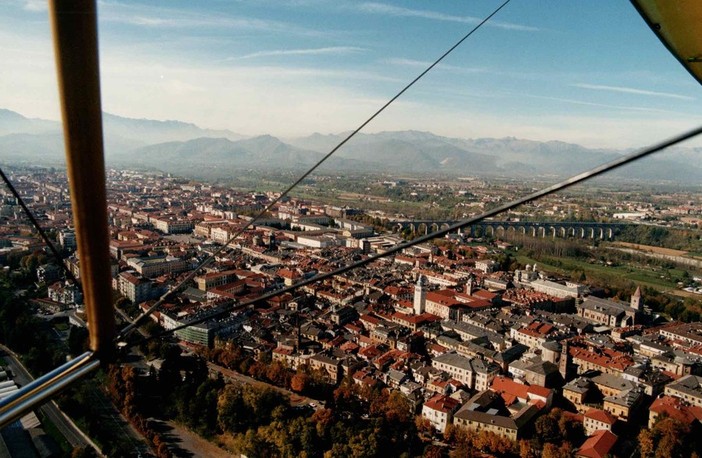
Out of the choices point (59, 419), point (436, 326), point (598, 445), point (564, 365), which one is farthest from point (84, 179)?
point (436, 326)

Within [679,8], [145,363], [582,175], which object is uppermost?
[679,8]

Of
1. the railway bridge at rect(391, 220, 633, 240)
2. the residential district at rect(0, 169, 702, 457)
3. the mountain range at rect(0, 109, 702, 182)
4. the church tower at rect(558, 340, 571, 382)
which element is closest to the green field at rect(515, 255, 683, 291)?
the residential district at rect(0, 169, 702, 457)

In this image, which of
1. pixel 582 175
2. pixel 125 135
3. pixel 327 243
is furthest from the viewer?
pixel 125 135

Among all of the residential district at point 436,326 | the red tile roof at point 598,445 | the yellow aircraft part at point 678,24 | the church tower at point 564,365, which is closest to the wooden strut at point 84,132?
the yellow aircraft part at point 678,24

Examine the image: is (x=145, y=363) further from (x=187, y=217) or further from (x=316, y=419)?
(x=187, y=217)

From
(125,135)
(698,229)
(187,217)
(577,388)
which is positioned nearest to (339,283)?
(577,388)

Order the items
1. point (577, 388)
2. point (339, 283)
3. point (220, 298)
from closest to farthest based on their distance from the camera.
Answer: point (577, 388) < point (220, 298) < point (339, 283)

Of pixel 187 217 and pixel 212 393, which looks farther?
pixel 187 217
